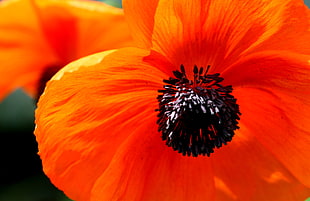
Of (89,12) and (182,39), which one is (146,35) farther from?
(89,12)

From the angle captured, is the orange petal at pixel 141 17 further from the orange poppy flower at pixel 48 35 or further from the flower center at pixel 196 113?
the orange poppy flower at pixel 48 35

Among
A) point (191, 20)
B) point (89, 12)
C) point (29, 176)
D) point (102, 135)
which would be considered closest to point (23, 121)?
point (29, 176)

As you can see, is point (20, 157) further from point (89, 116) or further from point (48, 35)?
point (89, 116)

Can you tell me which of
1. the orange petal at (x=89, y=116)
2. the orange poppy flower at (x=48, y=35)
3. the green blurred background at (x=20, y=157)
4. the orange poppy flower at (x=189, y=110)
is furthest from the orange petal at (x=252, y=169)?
the green blurred background at (x=20, y=157)

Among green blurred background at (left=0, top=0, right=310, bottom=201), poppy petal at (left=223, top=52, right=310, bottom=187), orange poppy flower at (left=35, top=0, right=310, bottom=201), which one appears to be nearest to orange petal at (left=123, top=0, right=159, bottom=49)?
orange poppy flower at (left=35, top=0, right=310, bottom=201)

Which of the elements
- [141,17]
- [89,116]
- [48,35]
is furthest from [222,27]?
[48,35]

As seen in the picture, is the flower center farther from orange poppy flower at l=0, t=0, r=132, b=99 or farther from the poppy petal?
orange poppy flower at l=0, t=0, r=132, b=99
